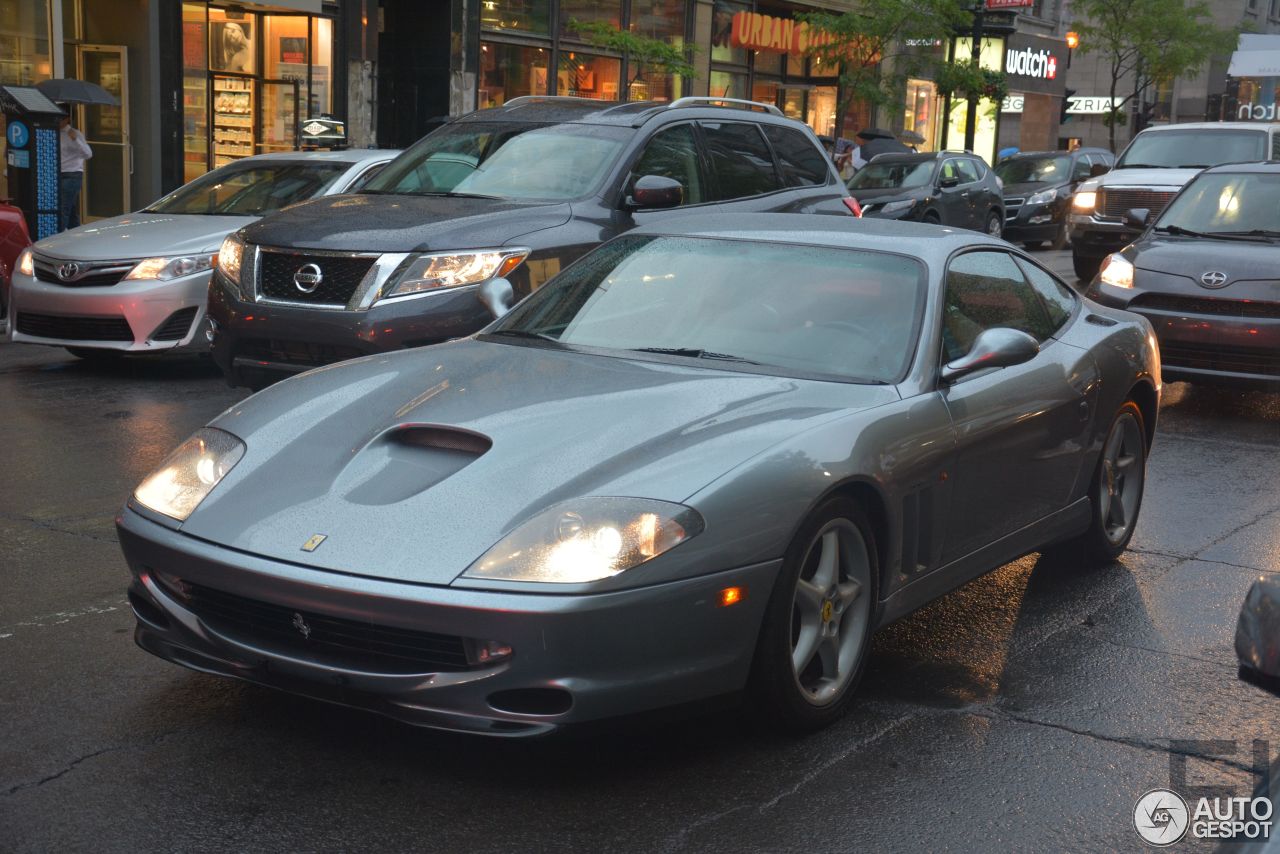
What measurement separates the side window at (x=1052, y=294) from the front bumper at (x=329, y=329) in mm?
2894

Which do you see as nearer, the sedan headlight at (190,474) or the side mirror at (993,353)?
the sedan headlight at (190,474)

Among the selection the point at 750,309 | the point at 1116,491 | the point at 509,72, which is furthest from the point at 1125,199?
the point at 750,309

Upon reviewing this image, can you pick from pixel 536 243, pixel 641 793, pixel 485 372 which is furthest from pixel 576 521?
pixel 536 243

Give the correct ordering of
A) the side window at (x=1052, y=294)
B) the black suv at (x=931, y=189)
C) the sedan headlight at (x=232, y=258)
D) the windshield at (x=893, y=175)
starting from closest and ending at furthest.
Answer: the side window at (x=1052, y=294) < the sedan headlight at (x=232, y=258) < the black suv at (x=931, y=189) < the windshield at (x=893, y=175)

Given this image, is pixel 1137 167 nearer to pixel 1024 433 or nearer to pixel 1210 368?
pixel 1210 368

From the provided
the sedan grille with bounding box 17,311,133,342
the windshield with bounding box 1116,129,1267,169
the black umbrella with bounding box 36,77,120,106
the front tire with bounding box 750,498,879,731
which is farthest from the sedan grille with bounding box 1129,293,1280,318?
the black umbrella with bounding box 36,77,120,106

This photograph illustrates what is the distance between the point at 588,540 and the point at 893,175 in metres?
20.3

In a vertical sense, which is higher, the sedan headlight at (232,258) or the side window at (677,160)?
the side window at (677,160)

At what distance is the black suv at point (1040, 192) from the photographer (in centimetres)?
2620

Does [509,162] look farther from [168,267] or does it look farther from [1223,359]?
[1223,359]

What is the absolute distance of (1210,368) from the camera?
9.91 m

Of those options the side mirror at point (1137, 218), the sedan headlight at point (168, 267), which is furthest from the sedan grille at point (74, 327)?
the side mirror at point (1137, 218)

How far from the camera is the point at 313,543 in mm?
3711

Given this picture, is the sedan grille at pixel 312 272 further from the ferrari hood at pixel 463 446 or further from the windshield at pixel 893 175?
the windshield at pixel 893 175
